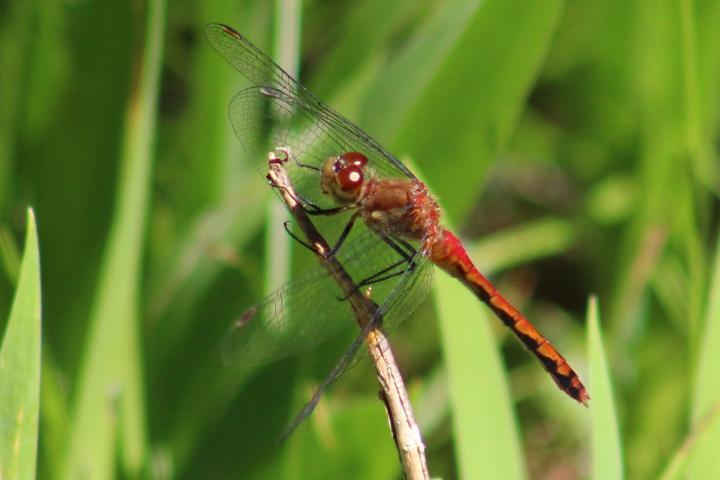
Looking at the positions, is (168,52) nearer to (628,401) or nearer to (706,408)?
(628,401)

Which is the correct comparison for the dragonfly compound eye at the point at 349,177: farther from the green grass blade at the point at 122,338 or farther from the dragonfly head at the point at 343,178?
the green grass blade at the point at 122,338

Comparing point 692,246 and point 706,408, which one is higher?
point 692,246

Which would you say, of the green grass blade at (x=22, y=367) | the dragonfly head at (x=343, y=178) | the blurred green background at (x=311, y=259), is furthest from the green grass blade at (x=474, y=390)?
the green grass blade at (x=22, y=367)

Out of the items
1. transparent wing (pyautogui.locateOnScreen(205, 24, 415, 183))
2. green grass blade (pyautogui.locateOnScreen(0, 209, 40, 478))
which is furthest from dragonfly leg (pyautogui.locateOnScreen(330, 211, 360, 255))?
green grass blade (pyautogui.locateOnScreen(0, 209, 40, 478))

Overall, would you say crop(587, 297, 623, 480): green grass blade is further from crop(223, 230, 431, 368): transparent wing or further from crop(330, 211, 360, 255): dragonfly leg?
crop(330, 211, 360, 255): dragonfly leg

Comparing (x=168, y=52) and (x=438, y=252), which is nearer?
(x=438, y=252)

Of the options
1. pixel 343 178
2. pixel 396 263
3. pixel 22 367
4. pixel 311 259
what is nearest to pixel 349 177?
pixel 343 178

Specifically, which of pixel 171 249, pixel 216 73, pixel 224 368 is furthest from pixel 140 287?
pixel 216 73
